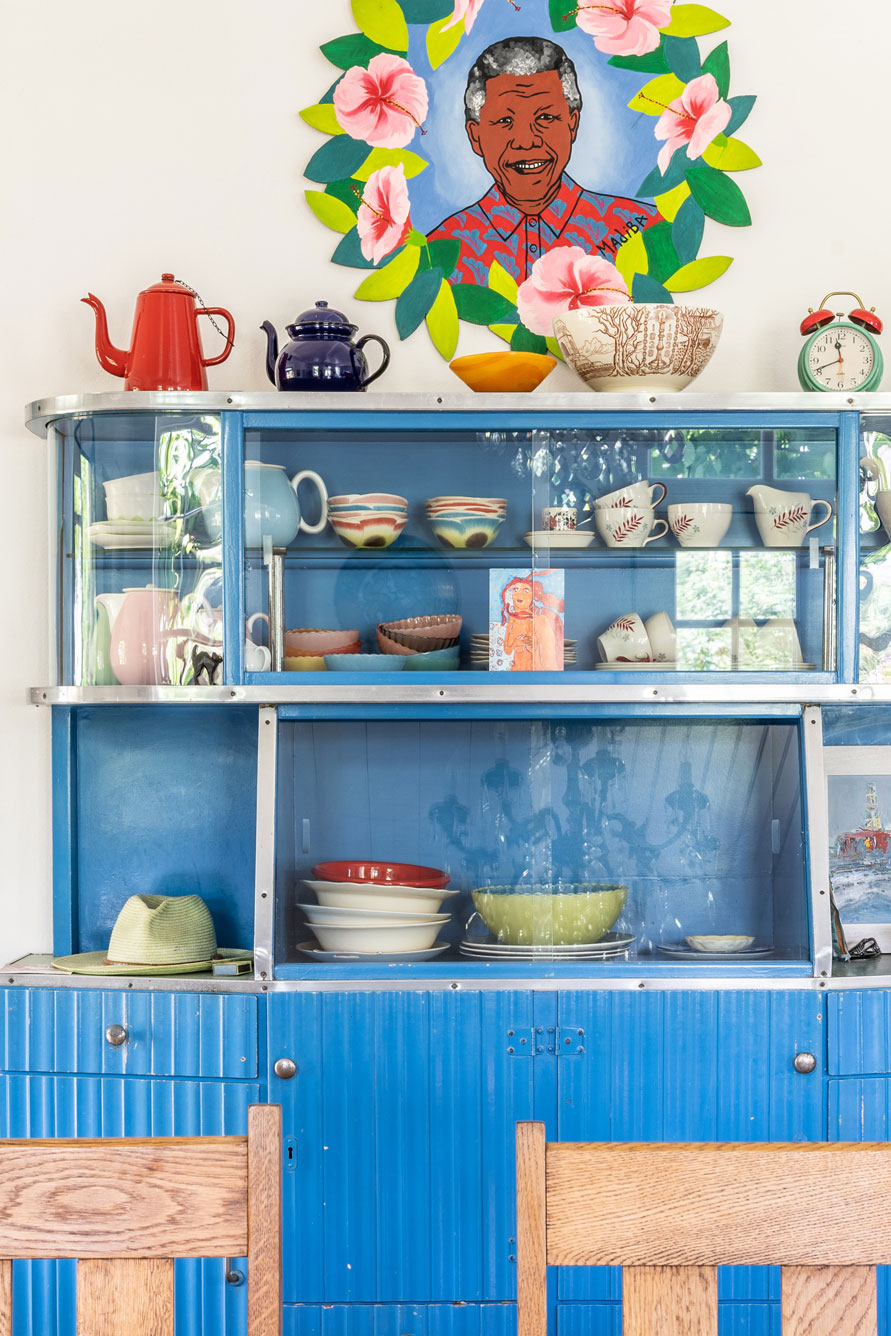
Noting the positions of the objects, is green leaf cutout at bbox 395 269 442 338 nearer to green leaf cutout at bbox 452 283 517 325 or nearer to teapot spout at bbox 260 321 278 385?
green leaf cutout at bbox 452 283 517 325

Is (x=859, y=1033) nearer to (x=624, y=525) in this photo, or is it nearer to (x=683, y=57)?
(x=624, y=525)

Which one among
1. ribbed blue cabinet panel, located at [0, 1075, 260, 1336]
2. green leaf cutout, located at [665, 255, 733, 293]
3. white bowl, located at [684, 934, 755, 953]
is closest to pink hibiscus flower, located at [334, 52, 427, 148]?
green leaf cutout, located at [665, 255, 733, 293]

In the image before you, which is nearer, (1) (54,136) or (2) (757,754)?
(2) (757,754)

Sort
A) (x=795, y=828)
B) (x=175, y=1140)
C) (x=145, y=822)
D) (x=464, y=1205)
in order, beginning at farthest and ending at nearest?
1. (x=145, y=822)
2. (x=795, y=828)
3. (x=464, y=1205)
4. (x=175, y=1140)

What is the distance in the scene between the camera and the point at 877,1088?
1.98m

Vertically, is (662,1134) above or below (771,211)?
below

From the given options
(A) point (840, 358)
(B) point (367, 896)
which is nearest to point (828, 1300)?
(B) point (367, 896)

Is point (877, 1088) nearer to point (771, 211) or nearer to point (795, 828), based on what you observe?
point (795, 828)

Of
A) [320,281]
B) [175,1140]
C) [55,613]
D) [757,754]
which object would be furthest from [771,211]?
[175,1140]

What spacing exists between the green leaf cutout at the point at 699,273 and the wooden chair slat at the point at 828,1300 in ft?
6.11

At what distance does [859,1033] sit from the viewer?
1983 mm

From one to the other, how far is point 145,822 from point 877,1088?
4.55ft

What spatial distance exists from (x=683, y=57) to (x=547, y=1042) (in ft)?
6.10

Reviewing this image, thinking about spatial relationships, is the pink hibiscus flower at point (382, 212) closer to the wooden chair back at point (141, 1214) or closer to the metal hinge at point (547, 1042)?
the metal hinge at point (547, 1042)
